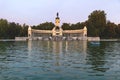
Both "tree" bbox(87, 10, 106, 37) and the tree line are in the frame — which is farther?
the tree line

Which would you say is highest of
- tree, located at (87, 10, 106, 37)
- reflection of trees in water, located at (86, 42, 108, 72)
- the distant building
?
tree, located at (87, 10, 106, 37)

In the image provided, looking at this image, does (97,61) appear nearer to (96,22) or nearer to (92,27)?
(92,27)

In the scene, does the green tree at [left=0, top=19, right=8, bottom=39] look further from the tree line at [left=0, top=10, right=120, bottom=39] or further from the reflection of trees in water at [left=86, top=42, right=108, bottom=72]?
the reflection of trees in water at [left=86, top=42, right=108, bottom=72]

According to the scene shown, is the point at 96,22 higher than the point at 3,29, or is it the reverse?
the point at 96,22

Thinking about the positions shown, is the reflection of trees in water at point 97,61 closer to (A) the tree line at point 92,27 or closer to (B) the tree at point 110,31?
(A) the tree line at point 92,27

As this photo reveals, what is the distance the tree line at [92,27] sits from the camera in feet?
461

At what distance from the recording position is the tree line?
140625mm

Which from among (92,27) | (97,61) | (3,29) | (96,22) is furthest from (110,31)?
(97,61)

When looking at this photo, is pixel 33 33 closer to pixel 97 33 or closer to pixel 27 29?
pixel 27 29

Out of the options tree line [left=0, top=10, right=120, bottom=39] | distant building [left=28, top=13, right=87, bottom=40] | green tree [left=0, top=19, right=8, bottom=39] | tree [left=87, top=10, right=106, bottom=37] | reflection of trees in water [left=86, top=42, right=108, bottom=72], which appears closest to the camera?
reflection of trees in water [left=86, top=42, right=108, bottom=72]

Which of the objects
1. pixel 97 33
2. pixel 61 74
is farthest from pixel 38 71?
pixel 97 33

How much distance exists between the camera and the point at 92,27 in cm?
14088

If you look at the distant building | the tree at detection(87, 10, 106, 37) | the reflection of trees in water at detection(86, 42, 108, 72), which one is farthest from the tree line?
the reflection of trees in water at detection(86, 42, 108, 72)

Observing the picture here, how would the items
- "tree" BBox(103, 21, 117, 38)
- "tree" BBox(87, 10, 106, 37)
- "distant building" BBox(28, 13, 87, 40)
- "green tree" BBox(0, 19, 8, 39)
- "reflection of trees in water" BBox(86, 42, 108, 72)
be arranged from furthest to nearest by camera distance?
1. "tree" BBox(103, 21, 117, 38)
2. "green tree" BBox(0, 19, 8, 39)
3. "tree" BBox(87, 10, 106, 37)
4. "distant building" BBox(28, 13, 87, 40)
5. "reflection of trees in water" BBox(86, 42, 108, 72)
